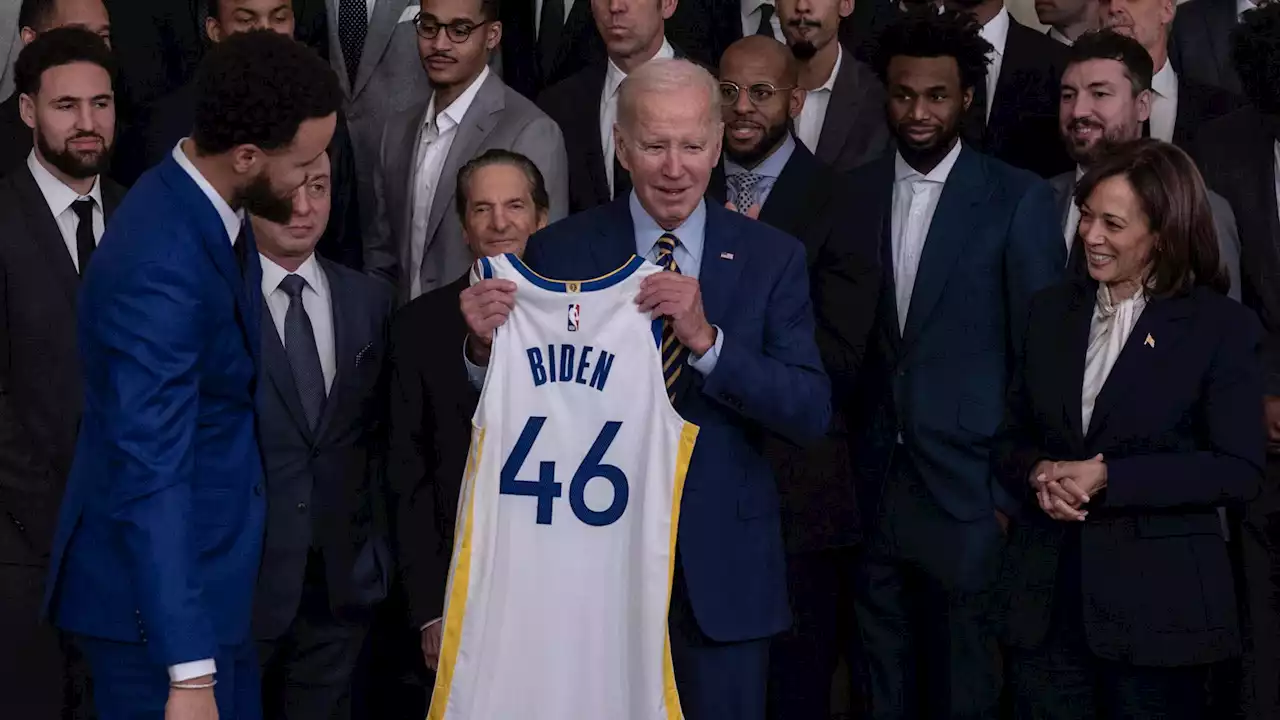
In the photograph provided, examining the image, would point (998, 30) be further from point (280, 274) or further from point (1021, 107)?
point (280, 274)

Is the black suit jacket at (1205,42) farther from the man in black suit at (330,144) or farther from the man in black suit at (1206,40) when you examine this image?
the man in black suit at (330,144)

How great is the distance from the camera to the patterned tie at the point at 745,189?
4.86 meters

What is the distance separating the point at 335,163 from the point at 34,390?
1.17m

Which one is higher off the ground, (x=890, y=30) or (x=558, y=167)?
(x=890, y=30)

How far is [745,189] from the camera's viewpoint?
16.0ft

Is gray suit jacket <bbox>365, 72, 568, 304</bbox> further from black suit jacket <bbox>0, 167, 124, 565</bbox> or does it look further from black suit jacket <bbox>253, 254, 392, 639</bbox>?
black suit jacket <bbox>0, 167, 124, 565</bbox>

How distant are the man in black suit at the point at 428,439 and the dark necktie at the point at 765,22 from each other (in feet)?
6.20

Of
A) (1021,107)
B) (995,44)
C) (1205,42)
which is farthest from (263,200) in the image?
(1205,42)

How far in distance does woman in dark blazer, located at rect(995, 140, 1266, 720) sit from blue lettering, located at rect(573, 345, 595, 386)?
112 cm

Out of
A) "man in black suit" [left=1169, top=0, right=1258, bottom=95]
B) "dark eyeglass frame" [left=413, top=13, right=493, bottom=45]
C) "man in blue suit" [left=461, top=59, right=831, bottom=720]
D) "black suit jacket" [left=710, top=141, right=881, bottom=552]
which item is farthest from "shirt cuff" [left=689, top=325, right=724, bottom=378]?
"man in black suit" [left=1169, top=0, right=1258, bottom=95]

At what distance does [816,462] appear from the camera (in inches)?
180

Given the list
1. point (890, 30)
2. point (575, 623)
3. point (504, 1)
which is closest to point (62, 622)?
point (575, 623)

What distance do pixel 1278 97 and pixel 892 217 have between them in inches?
42.1

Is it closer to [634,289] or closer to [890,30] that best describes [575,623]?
[634,289]
